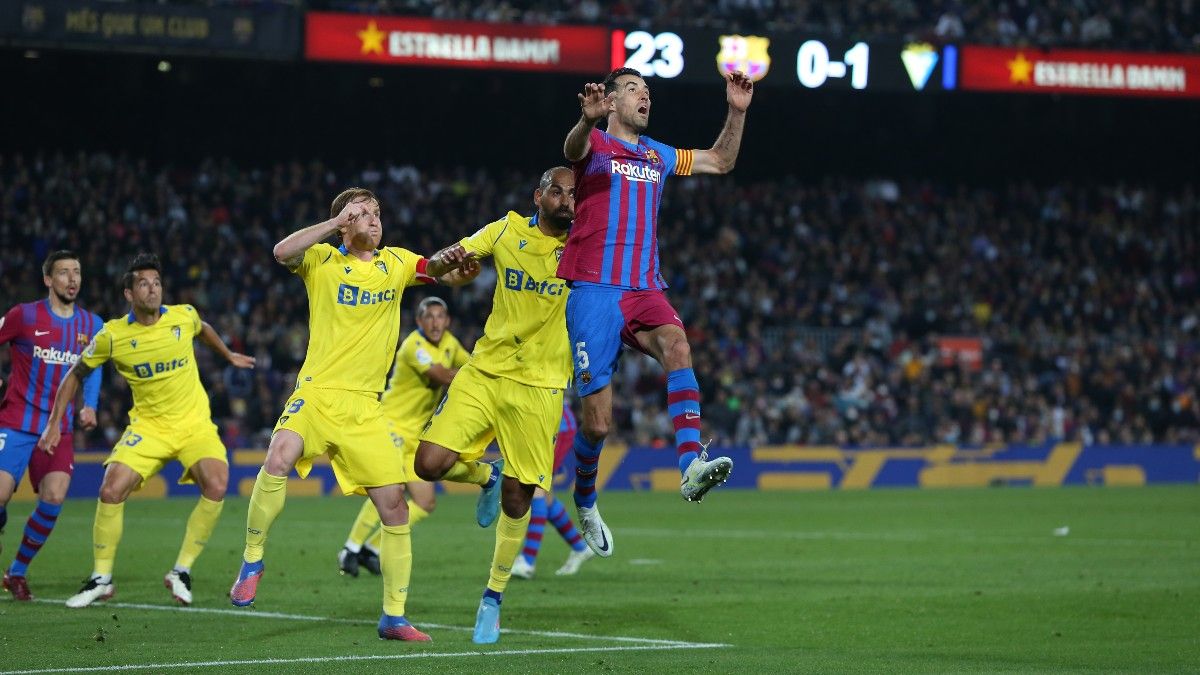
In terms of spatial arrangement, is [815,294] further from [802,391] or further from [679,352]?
[679,352]

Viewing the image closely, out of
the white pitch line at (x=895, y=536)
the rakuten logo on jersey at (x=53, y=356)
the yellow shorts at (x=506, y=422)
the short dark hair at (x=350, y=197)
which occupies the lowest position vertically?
the white pitch line at (x=895, y=536)

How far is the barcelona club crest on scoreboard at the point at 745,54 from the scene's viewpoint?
1220 inches

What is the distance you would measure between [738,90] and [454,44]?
2201 cm

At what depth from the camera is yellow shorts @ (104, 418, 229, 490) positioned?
11.4 metres

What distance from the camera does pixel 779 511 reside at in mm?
23156

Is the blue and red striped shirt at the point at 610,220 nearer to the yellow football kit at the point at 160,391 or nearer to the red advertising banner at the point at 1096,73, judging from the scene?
the yellow football kit at the point at 160,391

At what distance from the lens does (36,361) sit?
475 inches

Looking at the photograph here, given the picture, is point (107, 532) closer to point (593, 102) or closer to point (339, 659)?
point (339, 659)

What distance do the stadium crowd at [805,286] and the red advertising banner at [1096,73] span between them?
180 inches

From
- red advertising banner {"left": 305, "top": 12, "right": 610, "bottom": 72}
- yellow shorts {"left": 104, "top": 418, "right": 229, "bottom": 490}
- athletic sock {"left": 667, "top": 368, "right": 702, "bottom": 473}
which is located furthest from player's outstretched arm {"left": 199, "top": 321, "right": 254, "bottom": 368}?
red advertising banner {"left": 305, "top": 12, "right": 610, "bottom": 72}

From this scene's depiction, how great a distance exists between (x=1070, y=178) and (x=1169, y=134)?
265 centimetres

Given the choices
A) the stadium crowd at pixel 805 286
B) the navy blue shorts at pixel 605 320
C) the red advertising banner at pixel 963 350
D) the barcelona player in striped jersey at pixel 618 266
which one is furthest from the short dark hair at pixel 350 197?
the red advertising banner at pixel 963 350

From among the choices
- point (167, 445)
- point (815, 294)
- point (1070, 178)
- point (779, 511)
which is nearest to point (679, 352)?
point (167, 445)

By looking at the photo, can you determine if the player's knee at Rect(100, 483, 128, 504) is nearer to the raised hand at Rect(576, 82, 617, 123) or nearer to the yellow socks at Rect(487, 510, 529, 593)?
the yellow socks at Rect(487, 510, 529, 593)
